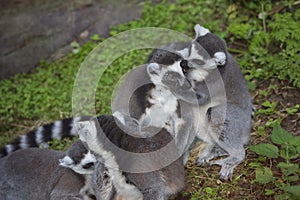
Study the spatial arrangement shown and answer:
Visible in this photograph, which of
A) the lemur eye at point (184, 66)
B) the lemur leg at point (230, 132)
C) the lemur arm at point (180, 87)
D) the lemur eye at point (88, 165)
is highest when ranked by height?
the lemur eye at point (184, 66)

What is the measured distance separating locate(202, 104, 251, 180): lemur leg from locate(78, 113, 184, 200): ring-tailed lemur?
983 millimetres

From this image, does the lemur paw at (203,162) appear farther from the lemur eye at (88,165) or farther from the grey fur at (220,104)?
the lemur eye at (88,165)

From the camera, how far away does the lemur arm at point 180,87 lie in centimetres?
552

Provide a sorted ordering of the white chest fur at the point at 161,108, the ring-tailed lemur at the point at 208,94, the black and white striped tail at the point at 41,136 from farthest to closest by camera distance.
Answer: the black and white striped tail at the point at 41,136
the ring-tailed lemur at the point at 208,94
the white chest fur at the point at 161,108


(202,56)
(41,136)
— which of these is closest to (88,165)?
(41,136)

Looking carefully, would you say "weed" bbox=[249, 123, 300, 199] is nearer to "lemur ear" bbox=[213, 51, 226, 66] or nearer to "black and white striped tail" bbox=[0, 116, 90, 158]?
"lemur ear" bbox=[213, 51, 226, 66]

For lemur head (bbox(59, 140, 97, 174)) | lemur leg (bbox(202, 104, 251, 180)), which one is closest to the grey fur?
lemur leg (bbox(202, 104, 251, 180))

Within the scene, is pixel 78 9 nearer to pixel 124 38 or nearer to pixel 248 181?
pixel 124 38

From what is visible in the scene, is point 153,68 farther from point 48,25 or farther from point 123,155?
point 48,25

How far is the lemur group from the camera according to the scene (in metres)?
4.60

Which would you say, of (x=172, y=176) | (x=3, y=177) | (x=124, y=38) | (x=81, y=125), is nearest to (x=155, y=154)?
(x=172, y=176)

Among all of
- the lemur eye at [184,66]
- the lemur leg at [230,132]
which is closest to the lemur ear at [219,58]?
the lemur eye at [184,66]

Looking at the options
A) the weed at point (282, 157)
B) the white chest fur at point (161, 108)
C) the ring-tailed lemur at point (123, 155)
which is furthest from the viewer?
the white chest fur at point (161, 108)

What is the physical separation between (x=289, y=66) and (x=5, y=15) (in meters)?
3.99
